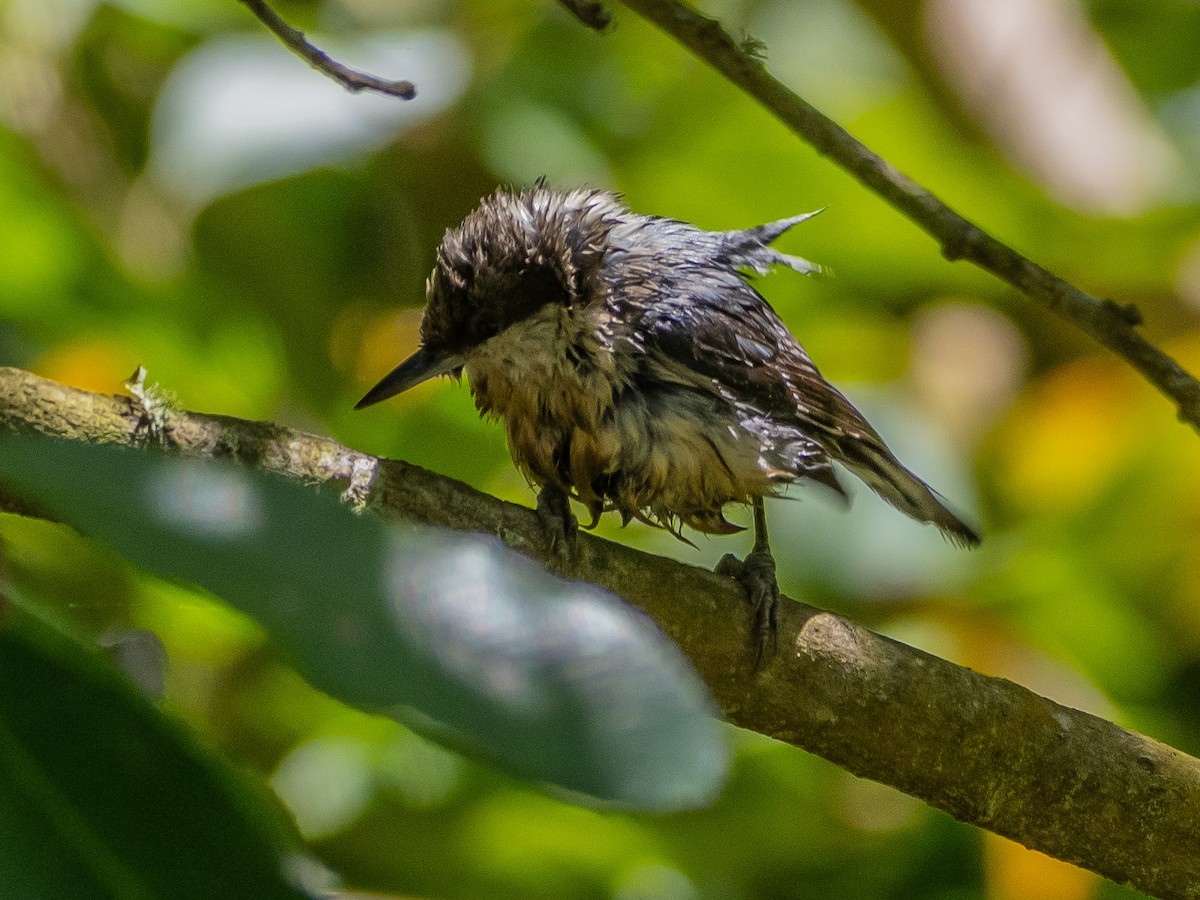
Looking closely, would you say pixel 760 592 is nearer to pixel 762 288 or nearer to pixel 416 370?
pixel 416 370

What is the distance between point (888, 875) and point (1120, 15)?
3396 millimetres

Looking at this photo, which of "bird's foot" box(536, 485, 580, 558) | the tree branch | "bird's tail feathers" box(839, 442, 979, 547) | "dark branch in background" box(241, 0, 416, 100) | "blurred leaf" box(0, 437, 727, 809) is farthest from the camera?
"bird's tail feathers" box(839, 442, 979, 547)

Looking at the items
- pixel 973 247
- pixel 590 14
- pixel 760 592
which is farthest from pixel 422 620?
pixel 973 247

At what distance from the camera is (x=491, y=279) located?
8.55ft

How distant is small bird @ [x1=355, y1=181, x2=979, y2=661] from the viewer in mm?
2521

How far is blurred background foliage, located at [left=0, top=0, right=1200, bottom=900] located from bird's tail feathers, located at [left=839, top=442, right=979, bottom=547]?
37cm

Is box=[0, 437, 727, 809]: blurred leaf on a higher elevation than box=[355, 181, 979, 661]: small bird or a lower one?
higher

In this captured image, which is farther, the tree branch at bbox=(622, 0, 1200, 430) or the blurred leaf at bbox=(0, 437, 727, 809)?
the tree branch at bbox=(622, 0, 1200, 430)

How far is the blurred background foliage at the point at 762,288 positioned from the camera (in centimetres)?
265

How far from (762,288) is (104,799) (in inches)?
118

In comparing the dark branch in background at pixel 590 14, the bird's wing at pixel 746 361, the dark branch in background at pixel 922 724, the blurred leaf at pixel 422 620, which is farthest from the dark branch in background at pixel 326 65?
the blurred leaf at pixel 422 620

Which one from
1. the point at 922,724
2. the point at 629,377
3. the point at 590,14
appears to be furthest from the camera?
the point at 629,377

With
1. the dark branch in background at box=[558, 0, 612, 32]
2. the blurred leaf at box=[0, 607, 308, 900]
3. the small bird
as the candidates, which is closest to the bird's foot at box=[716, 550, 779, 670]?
the small bird

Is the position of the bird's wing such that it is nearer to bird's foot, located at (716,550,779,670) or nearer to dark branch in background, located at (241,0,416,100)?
bird's foot, located at (716,550,779,670)
